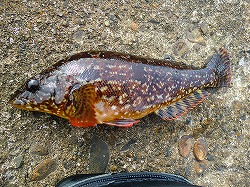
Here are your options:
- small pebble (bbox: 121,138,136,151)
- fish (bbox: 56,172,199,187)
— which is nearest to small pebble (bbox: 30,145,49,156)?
fish (bbox: 56,172,199,187)

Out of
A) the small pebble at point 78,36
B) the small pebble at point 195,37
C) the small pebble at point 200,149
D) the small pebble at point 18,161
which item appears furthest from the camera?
the small pebble at point 195,37

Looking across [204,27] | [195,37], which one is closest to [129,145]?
[195,37]

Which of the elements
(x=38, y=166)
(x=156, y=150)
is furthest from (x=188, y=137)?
(x=38, y=166)

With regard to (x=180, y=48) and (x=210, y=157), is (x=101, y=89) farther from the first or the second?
(x=210, y=157)

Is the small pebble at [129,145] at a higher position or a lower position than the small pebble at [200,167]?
higher

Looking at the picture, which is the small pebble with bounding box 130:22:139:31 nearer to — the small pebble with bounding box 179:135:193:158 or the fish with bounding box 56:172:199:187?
the small pebble with bounding box 179:135:193:158

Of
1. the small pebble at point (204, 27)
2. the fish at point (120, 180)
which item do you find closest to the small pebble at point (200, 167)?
the fish at point (120, 180)

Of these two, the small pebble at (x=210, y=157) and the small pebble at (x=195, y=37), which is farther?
the small pebble at (x=195, y=37)

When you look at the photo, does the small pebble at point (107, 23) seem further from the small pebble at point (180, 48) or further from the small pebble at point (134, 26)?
the small pebble at point (180, 48)

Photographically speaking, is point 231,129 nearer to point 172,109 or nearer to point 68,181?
point 172,109
